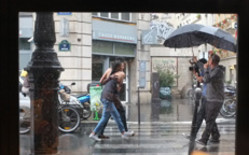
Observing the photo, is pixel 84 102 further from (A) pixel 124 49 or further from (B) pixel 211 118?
(B) pixel 211 118

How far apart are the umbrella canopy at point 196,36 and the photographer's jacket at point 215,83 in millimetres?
467

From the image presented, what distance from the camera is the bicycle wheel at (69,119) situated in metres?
6.37

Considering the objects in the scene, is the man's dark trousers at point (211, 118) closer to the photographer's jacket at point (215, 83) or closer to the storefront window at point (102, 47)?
the photographer's jacket at point (215, 83)

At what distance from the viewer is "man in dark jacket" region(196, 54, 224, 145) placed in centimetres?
538

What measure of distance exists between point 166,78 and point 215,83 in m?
0.91

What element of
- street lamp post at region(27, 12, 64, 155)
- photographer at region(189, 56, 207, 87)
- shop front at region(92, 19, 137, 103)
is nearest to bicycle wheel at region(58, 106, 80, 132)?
shop front at region(92, 19, 137, 103)

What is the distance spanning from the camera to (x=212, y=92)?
547 centimetres

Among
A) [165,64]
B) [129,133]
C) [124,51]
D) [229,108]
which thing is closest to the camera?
[229,108]

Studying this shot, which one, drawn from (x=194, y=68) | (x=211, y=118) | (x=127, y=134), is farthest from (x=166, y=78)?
(x=127, y=134)

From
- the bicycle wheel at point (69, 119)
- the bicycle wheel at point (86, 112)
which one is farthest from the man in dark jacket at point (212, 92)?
the bicycle wheel at point (69, 119)

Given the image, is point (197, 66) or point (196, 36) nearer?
point (196, 36)

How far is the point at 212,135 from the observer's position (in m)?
5.73
